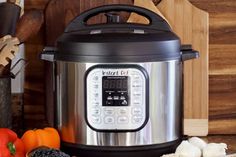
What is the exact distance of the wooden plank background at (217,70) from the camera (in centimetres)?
132

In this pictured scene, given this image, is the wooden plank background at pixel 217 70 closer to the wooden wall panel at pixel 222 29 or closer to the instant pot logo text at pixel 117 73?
the wooden wall panel at pixel 222 29

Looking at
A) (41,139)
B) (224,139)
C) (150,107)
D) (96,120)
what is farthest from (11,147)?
(224,139)

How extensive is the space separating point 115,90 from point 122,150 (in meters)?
0.12

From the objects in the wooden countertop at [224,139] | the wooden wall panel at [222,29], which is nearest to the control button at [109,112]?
the wooden countertop at [224,139]

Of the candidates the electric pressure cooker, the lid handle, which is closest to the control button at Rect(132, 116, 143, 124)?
the electric pressure cooker

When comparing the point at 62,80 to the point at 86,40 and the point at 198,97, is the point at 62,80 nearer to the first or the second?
the point at 86,40

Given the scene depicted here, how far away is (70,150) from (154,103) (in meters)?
0.20

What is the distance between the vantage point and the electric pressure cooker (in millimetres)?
967

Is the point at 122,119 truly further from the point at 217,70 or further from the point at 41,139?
the point at 217,70

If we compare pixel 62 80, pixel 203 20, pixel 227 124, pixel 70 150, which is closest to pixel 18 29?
pixel 62 80

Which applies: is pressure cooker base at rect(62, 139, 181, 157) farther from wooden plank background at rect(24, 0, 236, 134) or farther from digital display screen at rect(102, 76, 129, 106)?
wooden plank background at rect(24, 0, 236, 134)

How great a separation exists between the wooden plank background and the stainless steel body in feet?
0.99

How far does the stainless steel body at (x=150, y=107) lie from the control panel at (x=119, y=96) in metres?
0.02

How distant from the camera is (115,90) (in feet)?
3.18
